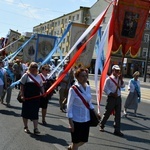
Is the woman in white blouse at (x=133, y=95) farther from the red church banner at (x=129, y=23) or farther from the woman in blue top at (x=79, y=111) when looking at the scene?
the woman in blue top at (x=79, y=111)

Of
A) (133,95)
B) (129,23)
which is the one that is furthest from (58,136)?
(133,95)

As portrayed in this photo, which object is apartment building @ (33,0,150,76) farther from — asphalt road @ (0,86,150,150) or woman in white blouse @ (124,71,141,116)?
asphalt road @ (0,86,150,150)

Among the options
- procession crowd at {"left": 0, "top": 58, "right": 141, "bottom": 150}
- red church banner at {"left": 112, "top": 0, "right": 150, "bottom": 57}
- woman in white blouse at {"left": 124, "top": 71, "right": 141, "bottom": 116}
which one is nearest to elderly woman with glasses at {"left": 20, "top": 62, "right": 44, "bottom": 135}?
procession crowd at {"left": 0, "top": 58, "right": 141, "bottom": 150}

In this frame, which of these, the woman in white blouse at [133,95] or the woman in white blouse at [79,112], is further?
the woman in white blouse at [133,95]

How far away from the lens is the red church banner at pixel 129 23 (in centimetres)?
862

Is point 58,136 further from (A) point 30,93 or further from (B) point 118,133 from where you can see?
(B) point 118,133

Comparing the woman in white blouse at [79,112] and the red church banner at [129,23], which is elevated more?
the red church banner at [129,23]

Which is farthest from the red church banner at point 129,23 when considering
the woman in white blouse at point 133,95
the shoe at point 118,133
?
the woman in white blouse at point 133,95

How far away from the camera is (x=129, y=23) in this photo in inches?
344

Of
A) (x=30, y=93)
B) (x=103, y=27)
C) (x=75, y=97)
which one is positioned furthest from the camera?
(x=103, y=27)

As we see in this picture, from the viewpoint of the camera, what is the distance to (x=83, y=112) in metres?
5.82

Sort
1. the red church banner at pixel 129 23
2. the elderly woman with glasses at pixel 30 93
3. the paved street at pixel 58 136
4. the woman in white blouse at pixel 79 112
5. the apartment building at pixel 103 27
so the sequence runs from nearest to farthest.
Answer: the woman in white blouse at pixel 79 112, the paved street at pixel 58 136, the elderly woman with glasses at pixel 30 93, the red church banner at pixel 129 23, the apartment building at pixel 103 27

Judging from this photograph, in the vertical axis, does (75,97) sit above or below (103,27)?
below

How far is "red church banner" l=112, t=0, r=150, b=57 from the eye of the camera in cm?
862
